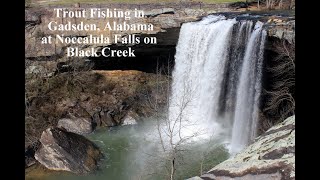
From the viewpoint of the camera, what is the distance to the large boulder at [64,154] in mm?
17184

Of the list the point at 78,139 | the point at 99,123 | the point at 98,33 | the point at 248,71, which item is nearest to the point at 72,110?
the point at 99,123

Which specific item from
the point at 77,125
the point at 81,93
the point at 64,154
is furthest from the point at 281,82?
the point at 81,93

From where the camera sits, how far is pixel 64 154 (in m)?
17.4

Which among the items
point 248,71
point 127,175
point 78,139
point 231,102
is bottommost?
point 127,175

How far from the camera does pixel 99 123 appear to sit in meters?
23.5

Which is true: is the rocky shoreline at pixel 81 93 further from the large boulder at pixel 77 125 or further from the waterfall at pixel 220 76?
the waterfall at pixel 220 76

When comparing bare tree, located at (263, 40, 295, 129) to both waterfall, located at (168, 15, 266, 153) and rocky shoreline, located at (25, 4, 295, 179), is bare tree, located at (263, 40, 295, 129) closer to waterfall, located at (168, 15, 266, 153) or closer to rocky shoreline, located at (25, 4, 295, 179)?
waterfall, located at (168, 15, 266, 153)

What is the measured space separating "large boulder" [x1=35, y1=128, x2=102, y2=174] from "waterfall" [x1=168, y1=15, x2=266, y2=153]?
4.45 meters

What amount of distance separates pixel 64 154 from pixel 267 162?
40.0 feet

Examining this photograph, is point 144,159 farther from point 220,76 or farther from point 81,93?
point 81,93
